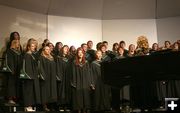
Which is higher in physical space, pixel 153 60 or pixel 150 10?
pixel 150 10

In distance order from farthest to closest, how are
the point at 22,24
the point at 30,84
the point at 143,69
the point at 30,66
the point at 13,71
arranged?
the point at 22,24, the point at 13,71, the point at 30,66, the point at 30,84, the point at 143,69

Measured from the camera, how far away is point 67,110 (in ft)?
29.3

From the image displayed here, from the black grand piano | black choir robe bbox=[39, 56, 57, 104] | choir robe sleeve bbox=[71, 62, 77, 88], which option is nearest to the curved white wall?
choir robe sleeve bbox=[71, 62, 77, 88]

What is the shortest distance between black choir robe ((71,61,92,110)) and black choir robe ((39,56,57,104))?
1.61 ft

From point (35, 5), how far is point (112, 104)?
13.5ft

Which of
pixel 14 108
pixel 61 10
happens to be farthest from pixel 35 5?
pixel 14 108

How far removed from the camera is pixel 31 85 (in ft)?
26.8

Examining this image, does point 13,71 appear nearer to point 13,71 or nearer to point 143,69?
point 13,71

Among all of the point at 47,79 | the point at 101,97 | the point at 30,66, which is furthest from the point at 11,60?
the point at 101,97

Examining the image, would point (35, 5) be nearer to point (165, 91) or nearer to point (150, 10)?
point (150, 10)

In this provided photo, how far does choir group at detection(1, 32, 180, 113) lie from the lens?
323 inches

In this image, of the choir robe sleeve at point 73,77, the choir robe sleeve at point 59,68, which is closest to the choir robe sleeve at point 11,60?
the choir robe sleeve at point 59,68

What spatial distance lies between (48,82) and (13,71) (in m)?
0.85

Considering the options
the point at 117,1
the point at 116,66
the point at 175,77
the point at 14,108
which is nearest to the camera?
the point at 175,77
